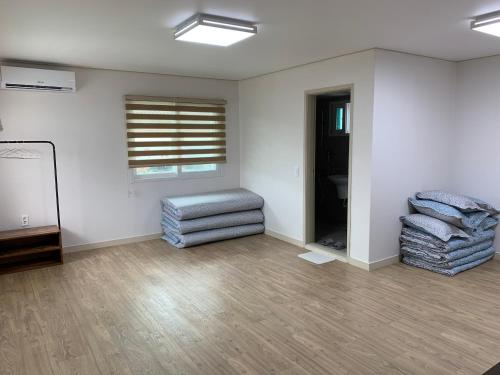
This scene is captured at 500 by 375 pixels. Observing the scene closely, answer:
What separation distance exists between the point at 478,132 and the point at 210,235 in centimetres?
361

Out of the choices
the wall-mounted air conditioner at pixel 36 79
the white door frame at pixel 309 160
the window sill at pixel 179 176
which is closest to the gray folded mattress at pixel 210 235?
the window sill at pixel 179 176

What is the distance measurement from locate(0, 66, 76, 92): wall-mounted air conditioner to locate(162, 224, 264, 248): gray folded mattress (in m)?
2.29

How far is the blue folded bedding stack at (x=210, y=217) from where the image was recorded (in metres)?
5.19

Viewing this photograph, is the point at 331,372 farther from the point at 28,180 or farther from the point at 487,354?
the point at 28,180

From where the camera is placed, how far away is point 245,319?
10.3 feet

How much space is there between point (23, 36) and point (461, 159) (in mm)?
4898

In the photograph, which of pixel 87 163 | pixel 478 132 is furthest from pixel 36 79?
pixel 478 132

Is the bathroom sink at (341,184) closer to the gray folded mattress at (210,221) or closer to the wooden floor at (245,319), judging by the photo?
the gray folded mattress at (210,221)

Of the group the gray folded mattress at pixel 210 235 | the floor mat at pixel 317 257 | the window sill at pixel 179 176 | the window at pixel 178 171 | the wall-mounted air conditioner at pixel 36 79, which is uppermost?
the wall-mounted air conditioner at pixel 36 79

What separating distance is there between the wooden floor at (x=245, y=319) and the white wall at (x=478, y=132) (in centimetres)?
98

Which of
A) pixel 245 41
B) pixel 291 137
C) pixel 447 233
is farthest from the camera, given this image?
pixel 291 137

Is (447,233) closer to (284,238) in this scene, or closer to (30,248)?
(284,238)

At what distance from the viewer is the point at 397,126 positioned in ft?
13.8

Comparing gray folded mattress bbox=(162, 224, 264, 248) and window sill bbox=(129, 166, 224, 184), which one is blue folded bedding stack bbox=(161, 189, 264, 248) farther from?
window sill bbox=(129, 166, 224, 184)
